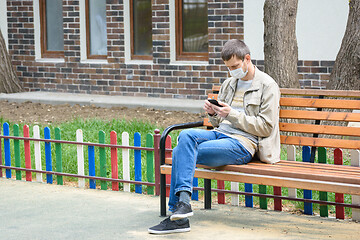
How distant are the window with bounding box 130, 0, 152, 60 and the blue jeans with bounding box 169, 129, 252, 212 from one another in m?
8.60

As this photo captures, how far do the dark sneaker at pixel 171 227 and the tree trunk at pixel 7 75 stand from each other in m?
9.42

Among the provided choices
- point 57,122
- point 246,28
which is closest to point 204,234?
point 57,122

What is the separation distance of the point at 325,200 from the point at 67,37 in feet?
31.8

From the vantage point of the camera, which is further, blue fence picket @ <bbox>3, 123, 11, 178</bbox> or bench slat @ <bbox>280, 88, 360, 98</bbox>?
blue fence picket @ <bbox>3, 123, 11, 178</bbox>

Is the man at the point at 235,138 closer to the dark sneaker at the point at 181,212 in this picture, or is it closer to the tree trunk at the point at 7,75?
the dark sneaker at the point at 181,212

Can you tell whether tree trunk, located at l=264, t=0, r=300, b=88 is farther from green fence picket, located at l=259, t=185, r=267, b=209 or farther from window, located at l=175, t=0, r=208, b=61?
window, located at l=175, t=0, r=208, b=61

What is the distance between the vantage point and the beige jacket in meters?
5.41

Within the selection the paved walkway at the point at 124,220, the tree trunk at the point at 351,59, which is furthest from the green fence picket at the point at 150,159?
the tree trunk at the point at 351,59

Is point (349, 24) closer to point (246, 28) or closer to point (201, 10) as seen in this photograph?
point (246, 28)

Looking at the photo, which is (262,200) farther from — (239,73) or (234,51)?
(234,51)

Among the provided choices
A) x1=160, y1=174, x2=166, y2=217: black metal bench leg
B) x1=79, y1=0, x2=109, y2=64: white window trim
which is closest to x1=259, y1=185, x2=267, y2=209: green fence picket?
x1=160, y1=174, x2=166, y2=217: black metal bench leg

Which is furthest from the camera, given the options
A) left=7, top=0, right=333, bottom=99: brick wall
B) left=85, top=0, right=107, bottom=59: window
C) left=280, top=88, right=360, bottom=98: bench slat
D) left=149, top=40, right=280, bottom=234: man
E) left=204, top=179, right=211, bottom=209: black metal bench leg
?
left=85, top=0, right=107, bottom=59: window

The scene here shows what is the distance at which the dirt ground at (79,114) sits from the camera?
11.1m

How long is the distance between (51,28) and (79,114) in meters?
4.03
